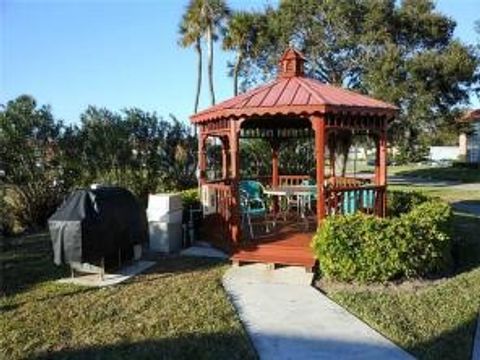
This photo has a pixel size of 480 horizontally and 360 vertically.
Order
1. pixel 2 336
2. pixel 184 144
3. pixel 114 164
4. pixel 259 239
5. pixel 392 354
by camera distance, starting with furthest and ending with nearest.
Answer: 1. pixel 184 144
2. pixel 114 164
3. pixel 259 239
4. pixel 2 336
5. pixel 392 354

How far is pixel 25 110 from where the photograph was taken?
52.3ft

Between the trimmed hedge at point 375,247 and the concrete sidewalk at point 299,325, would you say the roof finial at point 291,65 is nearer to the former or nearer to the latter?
the trimmed hedge at point 375,247

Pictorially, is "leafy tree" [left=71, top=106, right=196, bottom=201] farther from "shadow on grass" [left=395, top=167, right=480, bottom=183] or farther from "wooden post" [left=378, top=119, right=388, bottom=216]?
"shadow on grass" [left=395, top=167, right=480, bottom=183]

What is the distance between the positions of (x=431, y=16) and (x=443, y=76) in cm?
383

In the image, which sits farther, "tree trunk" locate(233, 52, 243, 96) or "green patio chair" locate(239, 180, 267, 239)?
"tree trunk" locate(233, 52, 243, 96)

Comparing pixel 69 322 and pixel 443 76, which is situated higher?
pixel 443 76

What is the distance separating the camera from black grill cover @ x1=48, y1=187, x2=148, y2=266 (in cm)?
916

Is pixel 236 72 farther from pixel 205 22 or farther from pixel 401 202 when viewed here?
pixel 401 202

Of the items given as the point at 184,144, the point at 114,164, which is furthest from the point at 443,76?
the point at 114,164

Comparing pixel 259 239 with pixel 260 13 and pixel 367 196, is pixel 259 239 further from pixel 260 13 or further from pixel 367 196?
pixel 260 13

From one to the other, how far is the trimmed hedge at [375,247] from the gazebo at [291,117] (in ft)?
2.67

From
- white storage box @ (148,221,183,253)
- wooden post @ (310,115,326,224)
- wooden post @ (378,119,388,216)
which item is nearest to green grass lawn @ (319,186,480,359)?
wooden post @ (310,115,326,224)

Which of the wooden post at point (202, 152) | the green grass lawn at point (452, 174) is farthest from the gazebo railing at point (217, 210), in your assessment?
the green grass lawn at point (452, 174)

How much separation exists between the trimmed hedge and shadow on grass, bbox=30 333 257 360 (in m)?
2.97
